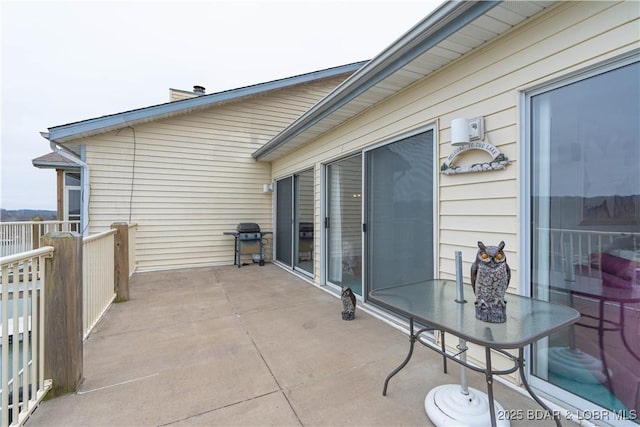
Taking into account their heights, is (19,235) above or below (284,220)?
below

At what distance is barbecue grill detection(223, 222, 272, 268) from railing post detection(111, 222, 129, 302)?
2.49m

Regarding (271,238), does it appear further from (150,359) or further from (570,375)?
(570,375)

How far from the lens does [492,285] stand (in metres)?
1.43

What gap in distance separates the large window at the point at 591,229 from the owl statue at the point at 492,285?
0.65 meters

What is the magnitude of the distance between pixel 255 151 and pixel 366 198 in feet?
13.0

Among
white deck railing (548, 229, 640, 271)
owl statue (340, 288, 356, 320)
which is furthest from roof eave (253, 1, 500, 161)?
owl statue (340, 288, 356, 320)

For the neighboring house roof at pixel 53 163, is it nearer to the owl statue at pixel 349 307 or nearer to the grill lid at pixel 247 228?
the grill lid at pixel 247 228

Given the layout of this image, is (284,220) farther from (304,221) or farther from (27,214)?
(27,214)

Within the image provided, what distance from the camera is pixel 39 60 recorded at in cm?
742

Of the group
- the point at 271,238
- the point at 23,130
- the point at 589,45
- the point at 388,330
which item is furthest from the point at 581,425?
the point at 23,130

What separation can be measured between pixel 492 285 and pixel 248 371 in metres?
1.82

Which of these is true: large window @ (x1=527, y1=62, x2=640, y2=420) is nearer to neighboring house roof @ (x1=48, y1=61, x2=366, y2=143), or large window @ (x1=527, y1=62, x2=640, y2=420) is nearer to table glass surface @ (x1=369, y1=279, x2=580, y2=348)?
table glass surface @ (x1=369, y1=279, x2=580, y2=348)

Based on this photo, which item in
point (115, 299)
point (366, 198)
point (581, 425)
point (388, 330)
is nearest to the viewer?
point (581, 425)

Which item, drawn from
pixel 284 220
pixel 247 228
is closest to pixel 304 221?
pixel 284 220
